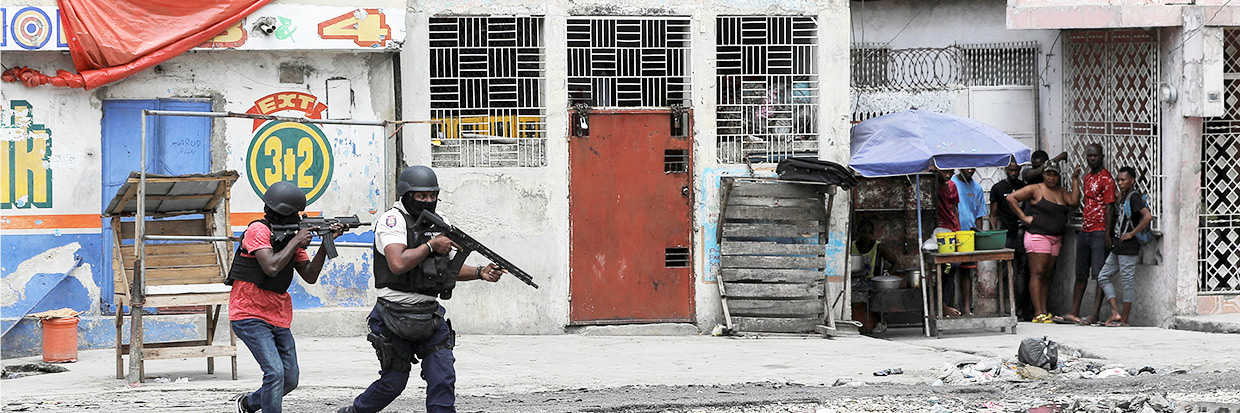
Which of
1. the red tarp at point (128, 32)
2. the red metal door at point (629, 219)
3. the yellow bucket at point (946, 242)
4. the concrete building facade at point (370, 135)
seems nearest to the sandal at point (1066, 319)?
the yellow bucket at point (946, 242)

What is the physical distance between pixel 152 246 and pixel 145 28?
227 centimetres

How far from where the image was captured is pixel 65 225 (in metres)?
11.3

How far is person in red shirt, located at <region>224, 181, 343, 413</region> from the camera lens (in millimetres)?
7539

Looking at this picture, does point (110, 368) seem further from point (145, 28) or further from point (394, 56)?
point (394, 56)

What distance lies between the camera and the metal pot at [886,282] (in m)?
13.2

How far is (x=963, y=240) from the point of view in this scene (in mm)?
12984

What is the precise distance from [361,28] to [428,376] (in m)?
5.12

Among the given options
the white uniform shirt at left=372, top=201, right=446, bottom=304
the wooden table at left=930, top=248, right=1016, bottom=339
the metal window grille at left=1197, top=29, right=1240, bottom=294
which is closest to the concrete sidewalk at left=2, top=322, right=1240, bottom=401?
the wooden table at left=930, top=248, right=1016, bottom=339

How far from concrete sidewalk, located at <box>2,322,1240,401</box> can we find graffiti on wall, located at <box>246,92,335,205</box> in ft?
4.45

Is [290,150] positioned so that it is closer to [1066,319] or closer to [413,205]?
[413,205]

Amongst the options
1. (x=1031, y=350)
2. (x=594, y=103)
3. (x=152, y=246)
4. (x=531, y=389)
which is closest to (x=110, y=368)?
(x=152, y=246)

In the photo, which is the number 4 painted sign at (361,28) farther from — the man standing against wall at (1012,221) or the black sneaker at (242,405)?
the man standing against wall at (1012,221)

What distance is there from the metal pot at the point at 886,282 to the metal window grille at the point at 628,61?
2.51m

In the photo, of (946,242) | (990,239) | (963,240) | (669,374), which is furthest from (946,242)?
(669,374)
